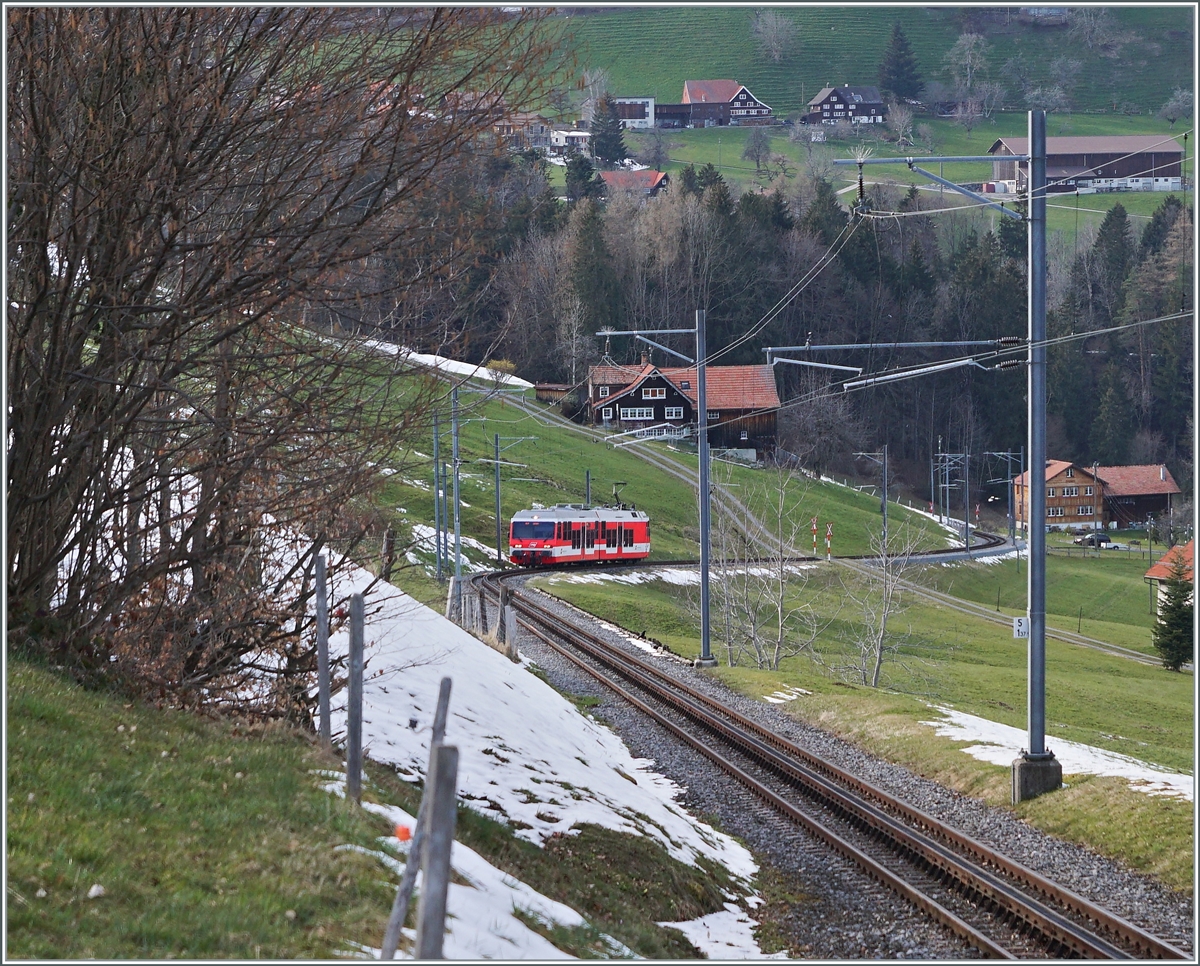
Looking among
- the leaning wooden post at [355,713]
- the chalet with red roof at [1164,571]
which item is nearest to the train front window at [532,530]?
the chalet with red roof at [1164,571]

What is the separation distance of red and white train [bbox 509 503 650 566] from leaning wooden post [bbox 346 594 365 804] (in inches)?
1711

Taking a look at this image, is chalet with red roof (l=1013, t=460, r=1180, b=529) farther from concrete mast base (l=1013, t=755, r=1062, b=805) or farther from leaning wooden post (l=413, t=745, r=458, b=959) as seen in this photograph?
leaning wooden post (l=413, t=745, r=458, b=959)

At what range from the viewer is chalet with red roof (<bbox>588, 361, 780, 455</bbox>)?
8394cm

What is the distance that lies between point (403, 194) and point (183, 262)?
171 centimetres

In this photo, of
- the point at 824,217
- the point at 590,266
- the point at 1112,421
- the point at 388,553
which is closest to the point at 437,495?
the point at 388,553

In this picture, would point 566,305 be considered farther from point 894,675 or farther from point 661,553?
point 894,675

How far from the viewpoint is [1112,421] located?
337 feet

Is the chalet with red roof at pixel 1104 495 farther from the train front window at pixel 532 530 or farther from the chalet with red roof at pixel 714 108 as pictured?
the train front window at pixel 532 530

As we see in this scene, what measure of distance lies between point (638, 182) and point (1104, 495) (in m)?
52.6

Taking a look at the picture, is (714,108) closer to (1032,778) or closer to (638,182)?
(638,182)

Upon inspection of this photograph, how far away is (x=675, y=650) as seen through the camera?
32688 millimetres

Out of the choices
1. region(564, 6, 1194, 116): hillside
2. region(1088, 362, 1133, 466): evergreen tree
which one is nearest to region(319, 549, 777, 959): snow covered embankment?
region(564, 6, 1194, 116): hillside

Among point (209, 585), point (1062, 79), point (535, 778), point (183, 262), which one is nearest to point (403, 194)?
point (183, 262)

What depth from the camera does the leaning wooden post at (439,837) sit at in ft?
13.4
